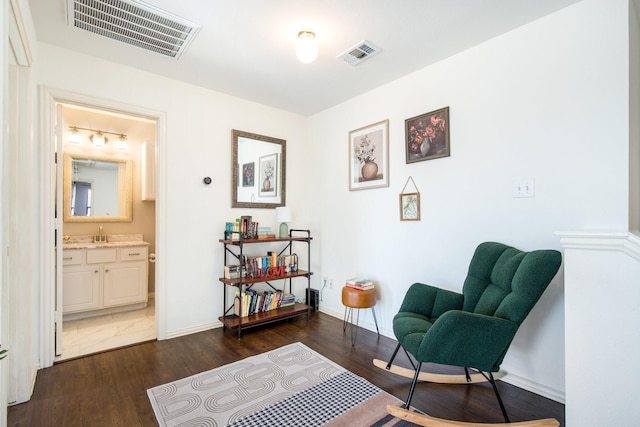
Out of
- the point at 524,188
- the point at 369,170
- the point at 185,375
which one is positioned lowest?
the point at 185,375

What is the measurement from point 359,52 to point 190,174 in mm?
2002

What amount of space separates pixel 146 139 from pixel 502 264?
4503 mm

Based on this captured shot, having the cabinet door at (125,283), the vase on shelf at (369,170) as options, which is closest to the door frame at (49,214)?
the cabinet door at (125,283)

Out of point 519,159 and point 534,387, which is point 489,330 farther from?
point 519,159

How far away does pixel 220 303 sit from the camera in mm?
3219

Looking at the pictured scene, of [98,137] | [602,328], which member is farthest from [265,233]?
[602,328]

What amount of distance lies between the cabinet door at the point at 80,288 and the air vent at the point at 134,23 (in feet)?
8.28

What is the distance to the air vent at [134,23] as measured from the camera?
189 cm

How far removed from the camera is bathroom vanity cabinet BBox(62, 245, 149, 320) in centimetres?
325

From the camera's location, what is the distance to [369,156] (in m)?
3.15

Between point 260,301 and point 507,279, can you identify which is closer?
point 507,279

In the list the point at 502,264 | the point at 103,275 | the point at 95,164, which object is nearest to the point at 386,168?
the point at 502,264

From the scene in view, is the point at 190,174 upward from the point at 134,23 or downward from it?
downward

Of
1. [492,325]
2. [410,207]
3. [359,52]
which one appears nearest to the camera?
[492,325]
